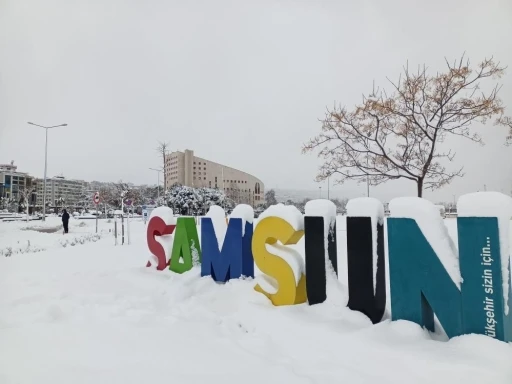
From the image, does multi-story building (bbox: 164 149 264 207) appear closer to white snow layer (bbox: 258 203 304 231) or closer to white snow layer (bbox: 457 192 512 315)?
white snow layer (bbox: 258 203 304 231)

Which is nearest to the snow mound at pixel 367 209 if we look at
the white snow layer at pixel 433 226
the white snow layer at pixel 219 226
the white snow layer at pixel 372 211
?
the white snow layer at pixel 372 211

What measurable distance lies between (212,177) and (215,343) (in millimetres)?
69288

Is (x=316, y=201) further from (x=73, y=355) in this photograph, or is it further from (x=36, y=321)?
(x=36, y=321)

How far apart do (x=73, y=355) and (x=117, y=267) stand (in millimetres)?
4922

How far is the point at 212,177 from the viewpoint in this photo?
71.7m

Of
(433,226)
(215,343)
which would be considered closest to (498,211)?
(433,226)

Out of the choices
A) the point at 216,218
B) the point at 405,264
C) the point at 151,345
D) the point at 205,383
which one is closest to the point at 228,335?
the point at 151,345

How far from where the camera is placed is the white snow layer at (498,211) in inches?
116

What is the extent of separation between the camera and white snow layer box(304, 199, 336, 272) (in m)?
4.30

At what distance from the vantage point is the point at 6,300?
4.28m

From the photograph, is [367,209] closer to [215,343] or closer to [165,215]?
[215,343]

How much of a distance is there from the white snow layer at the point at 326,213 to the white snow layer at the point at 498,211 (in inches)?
59.9

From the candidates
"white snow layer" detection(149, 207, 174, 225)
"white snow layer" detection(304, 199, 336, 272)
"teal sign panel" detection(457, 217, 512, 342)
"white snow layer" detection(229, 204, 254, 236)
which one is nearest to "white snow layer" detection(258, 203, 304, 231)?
"white snow layer" detection(304, 199, 336, 272)

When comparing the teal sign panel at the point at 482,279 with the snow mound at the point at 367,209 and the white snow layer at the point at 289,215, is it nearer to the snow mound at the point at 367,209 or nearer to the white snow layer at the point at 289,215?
the snow mound at the point at 367,209
